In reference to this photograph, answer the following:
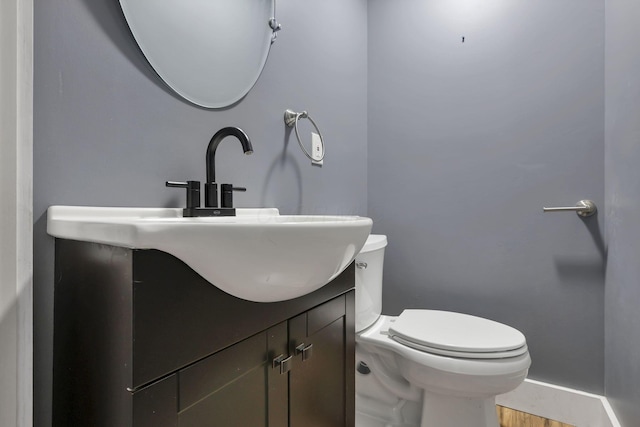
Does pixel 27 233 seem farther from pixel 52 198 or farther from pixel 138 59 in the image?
pixel 138 59

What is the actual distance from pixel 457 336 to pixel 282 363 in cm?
72

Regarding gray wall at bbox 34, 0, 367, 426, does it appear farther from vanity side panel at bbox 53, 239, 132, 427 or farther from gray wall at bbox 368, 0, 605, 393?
A: gray wall at bbox 368, 0, 605, 393

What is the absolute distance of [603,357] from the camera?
126 centimetres

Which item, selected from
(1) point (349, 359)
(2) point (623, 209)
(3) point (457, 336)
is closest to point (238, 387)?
(1) point (349, 359)

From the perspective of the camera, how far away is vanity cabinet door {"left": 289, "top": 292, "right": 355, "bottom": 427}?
0.62 m

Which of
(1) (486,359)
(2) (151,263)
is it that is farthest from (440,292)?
(2) (151,263)

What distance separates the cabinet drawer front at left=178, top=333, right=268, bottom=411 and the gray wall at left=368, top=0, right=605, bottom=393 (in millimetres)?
1215

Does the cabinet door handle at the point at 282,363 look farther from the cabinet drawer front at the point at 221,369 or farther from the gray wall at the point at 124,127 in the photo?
the gray wall at the point at 124,127

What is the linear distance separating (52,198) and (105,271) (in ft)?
0.79

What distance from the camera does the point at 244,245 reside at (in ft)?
1.32

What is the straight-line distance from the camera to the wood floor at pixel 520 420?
1298mm

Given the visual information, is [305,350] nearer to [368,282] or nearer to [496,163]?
[368,282]

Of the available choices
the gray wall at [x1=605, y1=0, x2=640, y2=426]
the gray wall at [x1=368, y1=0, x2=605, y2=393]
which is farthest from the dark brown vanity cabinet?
the gray wall at [x1=368, y1=0, x2=605, y2=393]

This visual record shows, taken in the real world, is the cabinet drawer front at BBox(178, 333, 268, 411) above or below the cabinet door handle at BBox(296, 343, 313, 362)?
above
